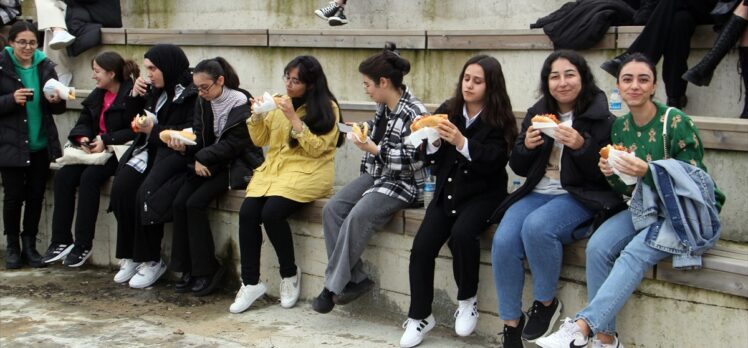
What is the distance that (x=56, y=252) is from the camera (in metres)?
8.23

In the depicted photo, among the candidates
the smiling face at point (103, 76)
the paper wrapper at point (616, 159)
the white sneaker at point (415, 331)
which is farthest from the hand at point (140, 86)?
the paper wrapper at point (616, 159)

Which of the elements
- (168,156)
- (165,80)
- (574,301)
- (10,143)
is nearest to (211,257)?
(168,156)

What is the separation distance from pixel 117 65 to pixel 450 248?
371cm

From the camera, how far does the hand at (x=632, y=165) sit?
191 inches

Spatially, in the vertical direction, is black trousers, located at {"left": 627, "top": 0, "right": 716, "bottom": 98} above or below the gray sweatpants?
above

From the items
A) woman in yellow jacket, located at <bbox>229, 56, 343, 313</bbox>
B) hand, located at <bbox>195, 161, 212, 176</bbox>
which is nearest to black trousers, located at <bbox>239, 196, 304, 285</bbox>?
woman in yellow jacket, located at <bbox>229, 56, 343, 313</bbox>

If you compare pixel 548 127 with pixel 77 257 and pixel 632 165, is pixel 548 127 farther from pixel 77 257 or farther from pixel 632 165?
pixel 77 257

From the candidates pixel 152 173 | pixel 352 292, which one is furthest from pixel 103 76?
pixel 352 292

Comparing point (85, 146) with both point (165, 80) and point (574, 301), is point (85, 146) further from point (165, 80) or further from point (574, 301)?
point (574, 301)

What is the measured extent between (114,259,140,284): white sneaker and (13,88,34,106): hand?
1582 millimetres

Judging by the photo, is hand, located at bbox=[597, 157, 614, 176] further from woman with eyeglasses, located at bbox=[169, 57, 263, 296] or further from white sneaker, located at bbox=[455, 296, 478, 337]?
woman with eyeglasses, located at bbox=[169, 57, 263, 296]

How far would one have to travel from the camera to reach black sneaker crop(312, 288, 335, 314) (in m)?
6.22

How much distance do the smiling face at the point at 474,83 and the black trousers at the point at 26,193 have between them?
13.9ft

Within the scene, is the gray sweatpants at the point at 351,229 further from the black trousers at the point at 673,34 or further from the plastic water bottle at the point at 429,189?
the black trousers at the point at 673,34
